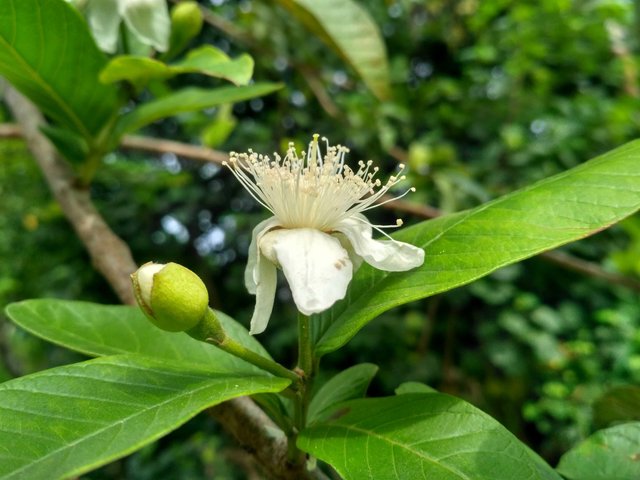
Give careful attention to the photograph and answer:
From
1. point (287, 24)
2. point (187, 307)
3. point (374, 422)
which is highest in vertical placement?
point (187, 307)

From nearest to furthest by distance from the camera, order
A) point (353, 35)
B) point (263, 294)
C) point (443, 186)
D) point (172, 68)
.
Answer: point (263, 294) < point (172, 68) < point (353, 35) < point (443, 186)

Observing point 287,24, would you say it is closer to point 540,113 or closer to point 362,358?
point 540,113

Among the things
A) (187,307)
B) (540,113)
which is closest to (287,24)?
(540,113)

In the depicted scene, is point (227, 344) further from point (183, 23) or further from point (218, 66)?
point (183, 23)

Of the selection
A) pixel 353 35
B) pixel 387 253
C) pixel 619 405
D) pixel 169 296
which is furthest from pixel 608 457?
pixel 353 35

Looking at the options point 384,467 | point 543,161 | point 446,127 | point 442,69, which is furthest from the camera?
point 442,69

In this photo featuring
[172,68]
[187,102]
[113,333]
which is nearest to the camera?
[113,333]

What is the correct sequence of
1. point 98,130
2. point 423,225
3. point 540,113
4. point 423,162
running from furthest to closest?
point 540,113, point 423,162, point 98,130, point 423,225

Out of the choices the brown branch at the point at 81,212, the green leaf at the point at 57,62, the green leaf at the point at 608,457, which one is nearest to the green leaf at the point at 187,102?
the green leaf at the point at 57,62
